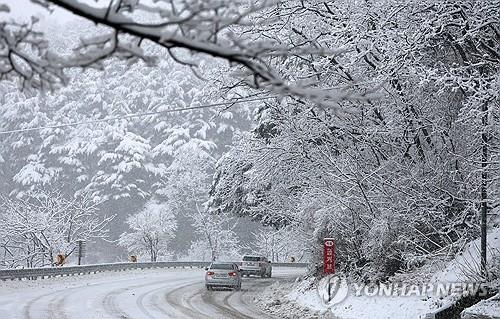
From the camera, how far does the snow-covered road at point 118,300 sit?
1642cm

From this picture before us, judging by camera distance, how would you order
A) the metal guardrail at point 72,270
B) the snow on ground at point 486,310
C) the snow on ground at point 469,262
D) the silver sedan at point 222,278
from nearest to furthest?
the snow on ground at point 486,310 < the snow on ground at point 469,262 < the silver sedan at point 222,278 < the metal guardrail at point 72,270

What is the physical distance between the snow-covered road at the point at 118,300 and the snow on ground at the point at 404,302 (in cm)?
135

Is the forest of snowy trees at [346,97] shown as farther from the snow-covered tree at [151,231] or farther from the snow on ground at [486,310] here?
the snow-covered tree at [151,231]

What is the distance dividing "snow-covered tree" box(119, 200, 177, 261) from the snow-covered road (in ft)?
83.7

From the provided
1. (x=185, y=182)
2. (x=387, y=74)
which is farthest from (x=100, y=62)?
(x=185, y=182)

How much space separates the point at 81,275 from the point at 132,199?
31.3m

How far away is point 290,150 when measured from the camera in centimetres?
1881

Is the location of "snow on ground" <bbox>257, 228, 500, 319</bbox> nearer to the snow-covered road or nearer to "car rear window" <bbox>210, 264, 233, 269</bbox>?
the snow-covered road

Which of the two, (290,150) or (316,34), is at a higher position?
(316,34)

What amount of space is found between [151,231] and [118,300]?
1347 inches

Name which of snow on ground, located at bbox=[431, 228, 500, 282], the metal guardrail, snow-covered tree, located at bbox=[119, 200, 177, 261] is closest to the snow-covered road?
the metal guardrail

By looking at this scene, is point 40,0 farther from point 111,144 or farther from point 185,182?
point 111,144

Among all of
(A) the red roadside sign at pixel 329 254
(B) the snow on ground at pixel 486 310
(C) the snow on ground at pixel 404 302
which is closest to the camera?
(B) the snow on ground at pixel 486 310

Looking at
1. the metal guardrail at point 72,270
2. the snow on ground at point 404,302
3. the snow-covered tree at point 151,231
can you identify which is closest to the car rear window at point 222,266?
the snow on ground at point 404,302
